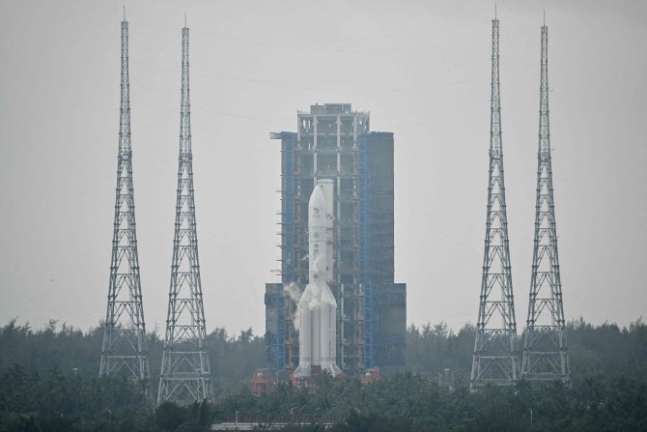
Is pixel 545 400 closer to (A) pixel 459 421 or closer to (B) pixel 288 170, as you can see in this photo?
(A) pixel 459 421

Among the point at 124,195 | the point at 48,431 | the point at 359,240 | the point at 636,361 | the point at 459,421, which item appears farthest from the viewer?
the point at 636,361

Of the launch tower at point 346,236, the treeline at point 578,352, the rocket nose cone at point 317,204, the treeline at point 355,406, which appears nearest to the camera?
the treeline at point 355,406

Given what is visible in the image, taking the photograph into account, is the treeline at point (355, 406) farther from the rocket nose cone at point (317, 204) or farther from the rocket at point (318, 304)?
the rocket nose cone at point (317, 204)

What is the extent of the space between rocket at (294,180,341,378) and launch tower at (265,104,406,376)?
302 cm

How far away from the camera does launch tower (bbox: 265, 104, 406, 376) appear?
15038 centimetres

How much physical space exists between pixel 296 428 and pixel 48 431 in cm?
1463

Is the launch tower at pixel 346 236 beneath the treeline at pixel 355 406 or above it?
above

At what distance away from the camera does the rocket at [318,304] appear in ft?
480

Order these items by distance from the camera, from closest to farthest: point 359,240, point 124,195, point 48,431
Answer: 1. point 48,431
2. point 124,195
3. point 359,240

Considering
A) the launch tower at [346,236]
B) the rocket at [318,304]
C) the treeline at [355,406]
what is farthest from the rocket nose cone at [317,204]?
the treeline at [355,406]

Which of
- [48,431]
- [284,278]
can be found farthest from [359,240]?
[48,431]

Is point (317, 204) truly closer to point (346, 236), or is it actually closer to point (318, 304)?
point (346, 236)

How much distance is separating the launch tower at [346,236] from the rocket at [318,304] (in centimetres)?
302

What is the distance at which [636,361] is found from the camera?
6944 inches
